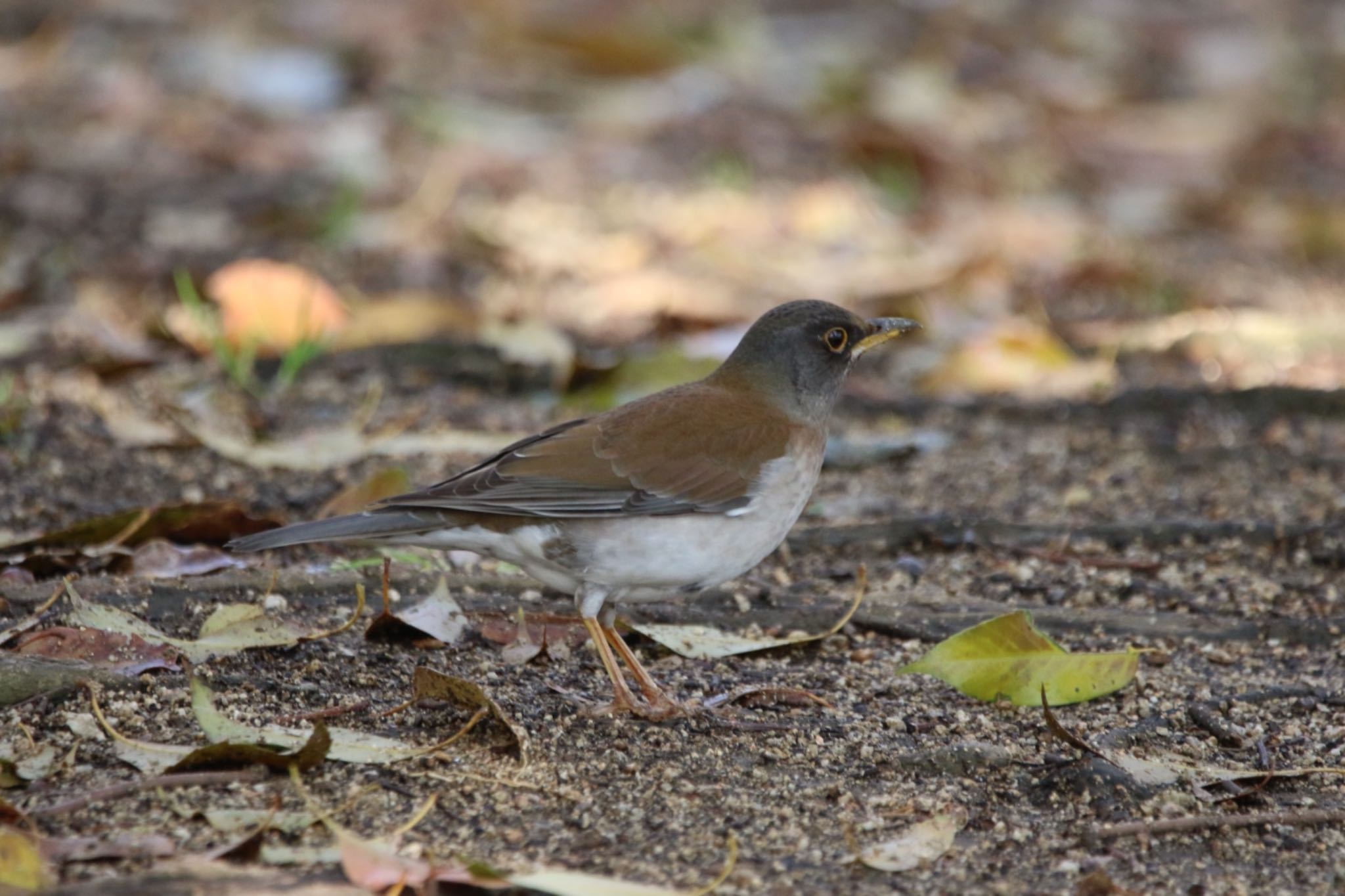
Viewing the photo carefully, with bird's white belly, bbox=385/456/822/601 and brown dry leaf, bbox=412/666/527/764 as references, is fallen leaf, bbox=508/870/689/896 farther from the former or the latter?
bird's white belly, bbox=385/456/822/601

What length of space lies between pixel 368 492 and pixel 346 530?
3.42 feet

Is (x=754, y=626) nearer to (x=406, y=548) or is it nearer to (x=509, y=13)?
(x=406, y=548)

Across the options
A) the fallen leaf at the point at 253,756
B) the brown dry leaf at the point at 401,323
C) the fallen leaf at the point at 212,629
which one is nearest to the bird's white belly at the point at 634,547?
the fallen leaf at the point at 212,629

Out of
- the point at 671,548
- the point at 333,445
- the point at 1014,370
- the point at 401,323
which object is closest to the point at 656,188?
the point at 401,323

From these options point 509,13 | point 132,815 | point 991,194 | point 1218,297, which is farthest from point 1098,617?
point 509,13

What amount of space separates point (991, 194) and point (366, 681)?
680 cm

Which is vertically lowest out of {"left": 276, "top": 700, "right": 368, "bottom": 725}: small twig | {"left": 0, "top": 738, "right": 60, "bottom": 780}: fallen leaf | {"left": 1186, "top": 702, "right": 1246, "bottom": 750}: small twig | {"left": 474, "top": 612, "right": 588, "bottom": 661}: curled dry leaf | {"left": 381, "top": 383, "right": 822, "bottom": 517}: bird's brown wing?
{"left": 474, "top": 612, "right": 588, "bottom": 661}: curled dry leaf

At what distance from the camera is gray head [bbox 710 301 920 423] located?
5.32 m

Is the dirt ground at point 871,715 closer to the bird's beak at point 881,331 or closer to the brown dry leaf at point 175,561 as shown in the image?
the brown dry leaf at point 175,561

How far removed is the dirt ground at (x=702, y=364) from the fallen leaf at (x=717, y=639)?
55mm

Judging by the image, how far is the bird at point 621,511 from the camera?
461 cm

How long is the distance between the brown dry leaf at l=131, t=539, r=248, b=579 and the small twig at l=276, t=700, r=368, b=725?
102 cm

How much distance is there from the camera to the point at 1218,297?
8734mm

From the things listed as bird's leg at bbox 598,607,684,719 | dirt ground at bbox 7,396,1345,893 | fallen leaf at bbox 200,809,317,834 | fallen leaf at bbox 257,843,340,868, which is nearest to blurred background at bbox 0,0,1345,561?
dirt ground at bbox 7,396,1345,893
